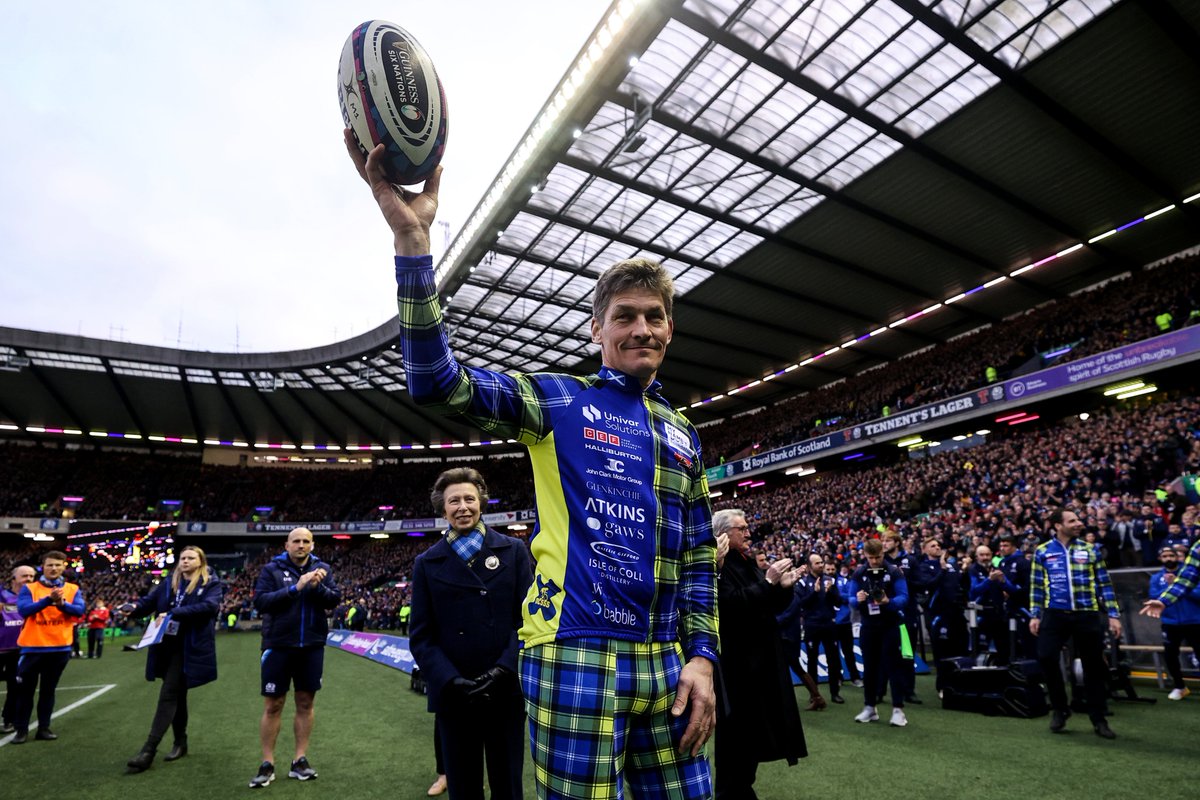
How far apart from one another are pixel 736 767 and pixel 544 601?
3060 mm

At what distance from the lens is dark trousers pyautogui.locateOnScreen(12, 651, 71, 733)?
6.89m

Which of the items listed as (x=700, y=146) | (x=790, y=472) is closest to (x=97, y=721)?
(x=700, y=146)

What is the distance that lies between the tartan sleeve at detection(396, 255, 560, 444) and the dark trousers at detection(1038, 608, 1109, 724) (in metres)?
6.79

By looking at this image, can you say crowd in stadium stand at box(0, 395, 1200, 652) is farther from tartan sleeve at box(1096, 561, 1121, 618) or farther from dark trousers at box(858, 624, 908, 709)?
dark trousers at box(858, 624, 908, 709)

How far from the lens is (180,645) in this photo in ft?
19.2

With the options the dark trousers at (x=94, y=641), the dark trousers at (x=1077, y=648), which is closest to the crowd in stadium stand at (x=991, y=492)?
the dark trousers at (x=1077, y=648)

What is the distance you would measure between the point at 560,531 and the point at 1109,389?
27927 millimetres

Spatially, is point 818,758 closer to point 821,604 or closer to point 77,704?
point 821,604

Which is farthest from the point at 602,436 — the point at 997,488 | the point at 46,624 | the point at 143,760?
the point at 997,488

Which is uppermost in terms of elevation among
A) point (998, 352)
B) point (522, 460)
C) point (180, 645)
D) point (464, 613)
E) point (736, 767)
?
point (998, 352)

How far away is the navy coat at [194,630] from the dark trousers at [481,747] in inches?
139

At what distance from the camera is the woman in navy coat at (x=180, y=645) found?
5.74 meters

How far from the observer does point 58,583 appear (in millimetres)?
7137

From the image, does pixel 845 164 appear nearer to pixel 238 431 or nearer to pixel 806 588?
pixel 806 588
